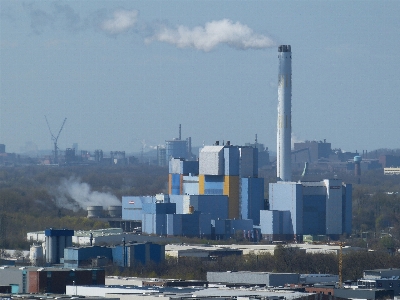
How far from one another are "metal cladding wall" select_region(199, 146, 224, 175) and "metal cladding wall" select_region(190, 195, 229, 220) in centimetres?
143

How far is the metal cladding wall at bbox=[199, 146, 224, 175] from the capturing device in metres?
68.6

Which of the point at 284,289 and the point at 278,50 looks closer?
the point at 284,289

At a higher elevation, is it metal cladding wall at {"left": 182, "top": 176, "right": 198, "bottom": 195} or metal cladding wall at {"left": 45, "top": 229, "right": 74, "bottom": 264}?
metal cladding wall at {"left": 182, "top": 176, "right": 198, "bottom": 195}

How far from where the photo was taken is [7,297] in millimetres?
29984

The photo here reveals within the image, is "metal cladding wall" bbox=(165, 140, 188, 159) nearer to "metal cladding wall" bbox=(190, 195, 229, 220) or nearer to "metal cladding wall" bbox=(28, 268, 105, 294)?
"metal cladding wall" bbox=(190, 195, 229, 220)

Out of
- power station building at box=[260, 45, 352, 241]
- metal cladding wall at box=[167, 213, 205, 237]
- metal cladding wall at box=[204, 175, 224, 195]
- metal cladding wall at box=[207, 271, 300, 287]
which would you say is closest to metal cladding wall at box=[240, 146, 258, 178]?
metal cladding wall at box=[204, 175, 224, 195]

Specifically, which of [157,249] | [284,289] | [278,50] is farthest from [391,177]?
[284,289]

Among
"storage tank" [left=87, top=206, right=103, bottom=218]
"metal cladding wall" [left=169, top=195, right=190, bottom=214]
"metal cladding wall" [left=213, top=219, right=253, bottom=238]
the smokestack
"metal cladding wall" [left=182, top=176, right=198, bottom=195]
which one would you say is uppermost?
the smokestack

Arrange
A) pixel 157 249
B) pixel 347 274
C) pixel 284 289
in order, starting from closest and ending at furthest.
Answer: pixel 284 289 → pixel 347 274 → pixel 157 249

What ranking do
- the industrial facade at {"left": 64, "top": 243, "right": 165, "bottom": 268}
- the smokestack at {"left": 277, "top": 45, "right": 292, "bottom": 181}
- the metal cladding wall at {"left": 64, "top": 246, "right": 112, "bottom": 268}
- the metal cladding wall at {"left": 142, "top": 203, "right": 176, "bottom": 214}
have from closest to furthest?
1. the metal cladding wall at {"left": 64, "top": 246, "right": 112, "bottom": 268}
2. the industrial facade at {"left": 64, "top": 243, "right": 165, "bottom": 268}
3. the metal cladding wall at {"left": 142, "top": 203, "right": 176, "bottom": 214}
4. the smokestack at {"left": 277, "top": 45, "right": 292, "bottom": 181}

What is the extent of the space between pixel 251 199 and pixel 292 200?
10.5 feet

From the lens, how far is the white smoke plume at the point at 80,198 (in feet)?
281

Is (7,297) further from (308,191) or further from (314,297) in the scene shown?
(308,191)

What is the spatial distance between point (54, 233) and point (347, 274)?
1011cm
